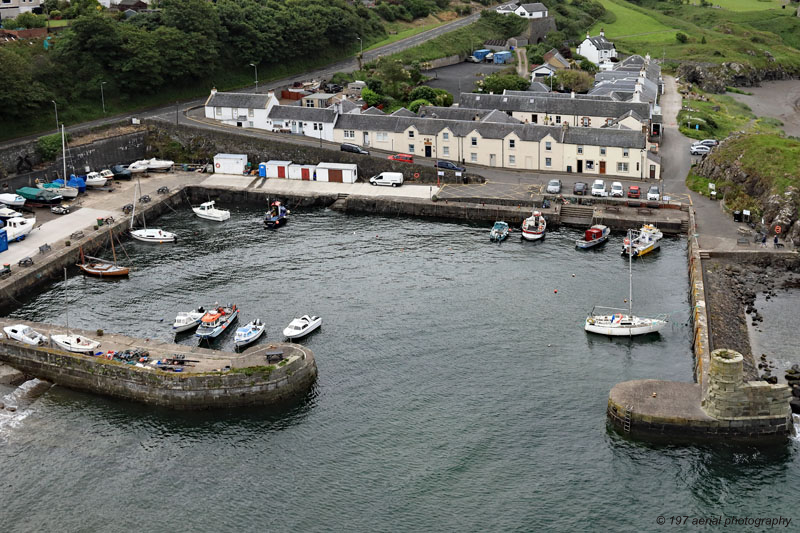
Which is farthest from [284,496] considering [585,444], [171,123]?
[171,123]

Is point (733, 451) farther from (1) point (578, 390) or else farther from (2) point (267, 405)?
(2) point (267, 405)

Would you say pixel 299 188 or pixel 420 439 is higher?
pixel 299 188

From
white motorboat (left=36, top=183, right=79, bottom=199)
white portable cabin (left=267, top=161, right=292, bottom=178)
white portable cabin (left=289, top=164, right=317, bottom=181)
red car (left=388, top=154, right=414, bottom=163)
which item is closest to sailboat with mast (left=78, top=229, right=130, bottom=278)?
white motorboat (left=36, top=183, right=79, bottom=199)

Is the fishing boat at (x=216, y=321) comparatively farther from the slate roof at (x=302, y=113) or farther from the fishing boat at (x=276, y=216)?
the slate roof at (x=302, y=113)

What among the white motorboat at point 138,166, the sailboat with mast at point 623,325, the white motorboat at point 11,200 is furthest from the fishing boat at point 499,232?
the white motorboat at point 11,200

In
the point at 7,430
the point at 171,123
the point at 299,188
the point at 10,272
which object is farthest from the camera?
the point at 171,123

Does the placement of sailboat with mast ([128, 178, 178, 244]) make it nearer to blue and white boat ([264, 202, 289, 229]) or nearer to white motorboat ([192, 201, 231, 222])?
white motorboat ([192, 201, 231, 222])

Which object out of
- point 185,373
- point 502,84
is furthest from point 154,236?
point 502,84
